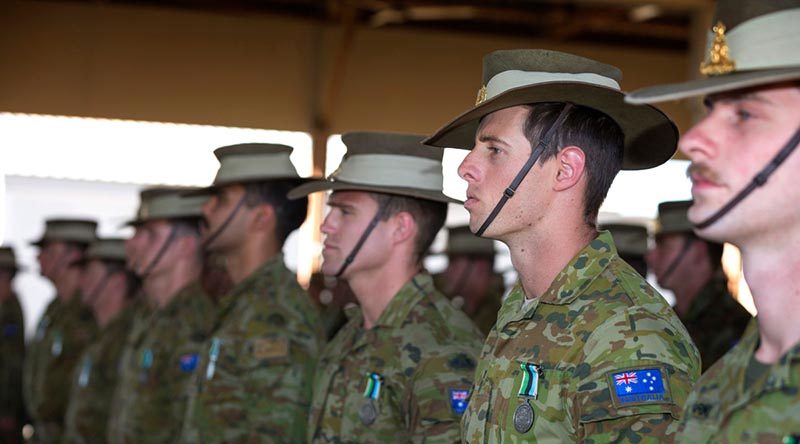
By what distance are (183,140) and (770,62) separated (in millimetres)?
10278

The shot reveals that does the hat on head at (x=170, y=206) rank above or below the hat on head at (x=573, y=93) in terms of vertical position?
above

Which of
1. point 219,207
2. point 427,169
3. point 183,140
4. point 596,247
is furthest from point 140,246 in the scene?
point 183,140

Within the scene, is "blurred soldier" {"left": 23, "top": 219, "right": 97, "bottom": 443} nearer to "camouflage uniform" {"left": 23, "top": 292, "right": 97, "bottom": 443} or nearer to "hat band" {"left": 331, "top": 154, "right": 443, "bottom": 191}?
"camouflage uniform" {"left": 23, "top": 292, "right": 97, "bottom": 443}

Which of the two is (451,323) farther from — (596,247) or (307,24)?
(307,24)

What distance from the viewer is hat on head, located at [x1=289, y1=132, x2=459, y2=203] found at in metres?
3.66

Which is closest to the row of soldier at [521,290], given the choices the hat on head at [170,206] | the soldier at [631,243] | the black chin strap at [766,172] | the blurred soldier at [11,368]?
the black chin strap at [766,172]

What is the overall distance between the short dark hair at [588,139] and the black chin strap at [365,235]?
1.18 meters

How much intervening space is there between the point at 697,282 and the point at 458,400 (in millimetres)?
2729

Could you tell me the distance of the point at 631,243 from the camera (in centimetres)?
631

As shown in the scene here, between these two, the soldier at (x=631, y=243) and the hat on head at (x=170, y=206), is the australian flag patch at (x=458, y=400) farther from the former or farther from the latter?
the soldier at (x=631, y=243)

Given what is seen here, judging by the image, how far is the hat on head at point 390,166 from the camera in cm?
366

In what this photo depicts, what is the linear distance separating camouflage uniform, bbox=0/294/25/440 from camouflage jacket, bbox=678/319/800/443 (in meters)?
7.37

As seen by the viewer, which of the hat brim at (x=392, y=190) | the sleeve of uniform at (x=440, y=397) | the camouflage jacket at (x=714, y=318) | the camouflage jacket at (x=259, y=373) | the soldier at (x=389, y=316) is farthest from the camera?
the camouflage jacket at (x=714, y=318)

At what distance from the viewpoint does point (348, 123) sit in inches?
460
